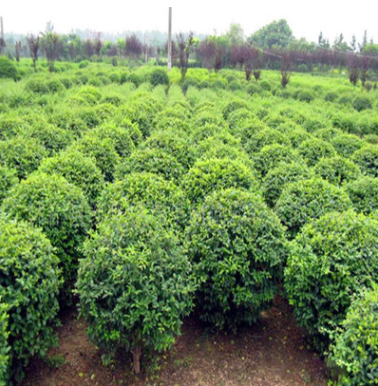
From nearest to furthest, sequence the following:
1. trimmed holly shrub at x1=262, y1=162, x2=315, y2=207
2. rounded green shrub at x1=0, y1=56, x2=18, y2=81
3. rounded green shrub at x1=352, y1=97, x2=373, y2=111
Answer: trimmed holly shrub at x1=262, y1=162, x2=315, y2=207 → rounded green shrub at x1=352, y1=97, x2=373, y2=111 → rounded green shrub at x1=0, y1=56, x2=18, y2=81

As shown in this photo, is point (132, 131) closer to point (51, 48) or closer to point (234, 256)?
point (234, 256)

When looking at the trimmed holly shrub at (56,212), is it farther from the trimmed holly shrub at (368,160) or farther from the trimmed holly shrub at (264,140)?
the trimmed holly shrub at (368,160)

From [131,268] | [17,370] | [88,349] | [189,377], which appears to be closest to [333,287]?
[189,377]

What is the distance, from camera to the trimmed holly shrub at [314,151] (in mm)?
8438

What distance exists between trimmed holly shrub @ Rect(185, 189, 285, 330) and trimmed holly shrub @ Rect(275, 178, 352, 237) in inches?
30.3

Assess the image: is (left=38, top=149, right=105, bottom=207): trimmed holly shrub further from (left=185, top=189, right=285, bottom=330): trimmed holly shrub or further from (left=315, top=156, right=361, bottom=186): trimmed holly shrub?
(left=315, top=156, right=361, bottom=186): trimmed holly shrub

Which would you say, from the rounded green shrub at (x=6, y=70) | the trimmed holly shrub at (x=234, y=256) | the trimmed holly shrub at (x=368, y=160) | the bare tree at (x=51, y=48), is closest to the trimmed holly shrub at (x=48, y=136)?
the trimmed holly shrub at (x=234, y=256)

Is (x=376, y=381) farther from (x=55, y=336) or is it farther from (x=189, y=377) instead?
(x=55, y=336)

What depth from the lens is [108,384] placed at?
399 cm

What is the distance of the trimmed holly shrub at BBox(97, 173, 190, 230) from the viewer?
488cm

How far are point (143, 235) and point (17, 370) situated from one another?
5.92ft

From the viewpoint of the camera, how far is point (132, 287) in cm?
353

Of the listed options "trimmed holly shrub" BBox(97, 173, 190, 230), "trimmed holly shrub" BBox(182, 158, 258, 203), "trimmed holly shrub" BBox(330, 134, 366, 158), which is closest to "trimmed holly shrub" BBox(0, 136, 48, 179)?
"trimmed holly shrub" BBox(97, 173, 190, 230)

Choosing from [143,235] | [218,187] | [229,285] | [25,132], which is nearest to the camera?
[143,235]
